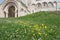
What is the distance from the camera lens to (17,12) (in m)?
45.6

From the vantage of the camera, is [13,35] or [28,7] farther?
[28,7]

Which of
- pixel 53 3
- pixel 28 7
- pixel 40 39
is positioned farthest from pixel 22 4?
pixel 40 39

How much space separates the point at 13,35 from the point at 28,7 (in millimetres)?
30029

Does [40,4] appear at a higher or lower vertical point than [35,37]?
higher

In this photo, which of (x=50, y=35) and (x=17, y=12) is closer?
(x=50, y=35)

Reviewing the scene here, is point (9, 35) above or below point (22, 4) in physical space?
below

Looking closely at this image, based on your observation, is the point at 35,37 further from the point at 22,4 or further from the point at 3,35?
the point at 22,4

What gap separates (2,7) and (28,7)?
4842 millimetres

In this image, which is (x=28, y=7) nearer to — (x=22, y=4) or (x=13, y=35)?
(x=22, y=4)

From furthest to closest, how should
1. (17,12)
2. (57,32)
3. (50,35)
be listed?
(17,12), (57,32), (50,35)

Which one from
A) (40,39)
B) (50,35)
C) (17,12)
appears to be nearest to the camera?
(40,39)

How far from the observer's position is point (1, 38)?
15492 mm

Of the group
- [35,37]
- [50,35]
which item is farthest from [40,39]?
[50,35]

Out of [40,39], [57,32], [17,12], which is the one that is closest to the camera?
[40,39]
